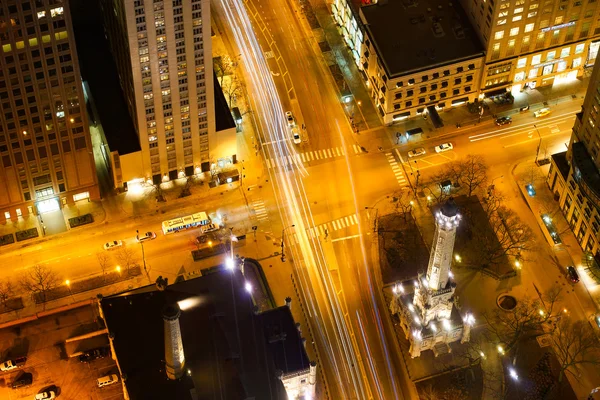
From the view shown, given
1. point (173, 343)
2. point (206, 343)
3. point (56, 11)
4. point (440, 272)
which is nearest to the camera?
point (173, 343)

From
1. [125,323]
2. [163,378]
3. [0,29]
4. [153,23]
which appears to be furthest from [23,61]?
[163,378]

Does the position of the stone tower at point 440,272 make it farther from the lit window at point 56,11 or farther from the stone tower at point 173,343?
the lit window at point 56,11

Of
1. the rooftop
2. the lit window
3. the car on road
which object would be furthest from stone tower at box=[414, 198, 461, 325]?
A: the lit window

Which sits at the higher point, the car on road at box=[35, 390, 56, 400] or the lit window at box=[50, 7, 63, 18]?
the lit window at box=[50, 7, 63, 18]

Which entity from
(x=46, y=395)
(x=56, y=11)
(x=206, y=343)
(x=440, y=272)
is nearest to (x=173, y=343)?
(x=206, y=343)

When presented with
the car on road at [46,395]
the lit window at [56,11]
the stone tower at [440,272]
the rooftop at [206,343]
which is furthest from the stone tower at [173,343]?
the lit window at [56,11]

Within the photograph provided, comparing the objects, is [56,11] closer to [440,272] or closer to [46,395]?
[46,395]

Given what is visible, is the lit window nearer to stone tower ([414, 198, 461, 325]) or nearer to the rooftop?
the rooftop
